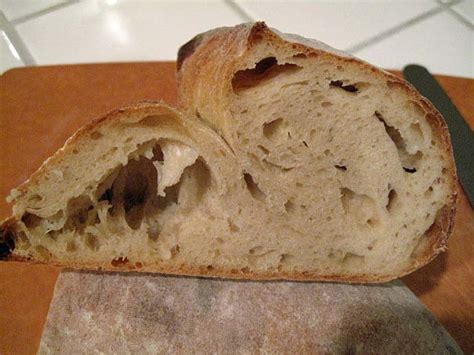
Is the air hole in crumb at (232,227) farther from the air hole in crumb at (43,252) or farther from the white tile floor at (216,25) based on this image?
the white tile floor at (216,25)

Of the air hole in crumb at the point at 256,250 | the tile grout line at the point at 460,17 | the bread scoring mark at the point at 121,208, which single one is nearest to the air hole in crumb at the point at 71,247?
the bread scoring mark at the point at 121,208

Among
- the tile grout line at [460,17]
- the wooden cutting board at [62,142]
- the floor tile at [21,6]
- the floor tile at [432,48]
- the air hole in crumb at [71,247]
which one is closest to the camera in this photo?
the air hole in crumb at [71,247]

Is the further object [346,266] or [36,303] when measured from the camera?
[36,303]

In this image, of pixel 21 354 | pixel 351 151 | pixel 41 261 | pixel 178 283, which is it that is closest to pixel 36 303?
pixel 21 354

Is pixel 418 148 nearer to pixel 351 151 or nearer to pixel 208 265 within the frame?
pixel 351 151

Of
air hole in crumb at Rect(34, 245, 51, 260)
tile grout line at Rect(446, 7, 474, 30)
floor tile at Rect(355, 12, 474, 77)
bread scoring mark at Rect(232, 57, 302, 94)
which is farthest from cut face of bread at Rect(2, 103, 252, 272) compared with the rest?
tile grout line at Rect(446, 7, 474, 30)

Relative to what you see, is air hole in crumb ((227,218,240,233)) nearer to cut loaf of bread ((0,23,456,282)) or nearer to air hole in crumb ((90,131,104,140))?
cut loaf of bread ((0,23,456,282))

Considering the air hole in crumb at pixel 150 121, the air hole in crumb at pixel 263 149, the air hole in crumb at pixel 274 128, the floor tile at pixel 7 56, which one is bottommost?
the air hole in crumb at pixel 150 121

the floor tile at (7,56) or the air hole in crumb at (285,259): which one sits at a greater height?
the floor tile at (7,56)
